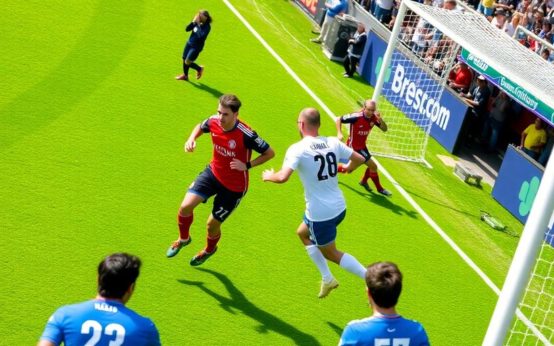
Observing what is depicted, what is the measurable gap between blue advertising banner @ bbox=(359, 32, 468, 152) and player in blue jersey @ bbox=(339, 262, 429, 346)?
42.2 ft

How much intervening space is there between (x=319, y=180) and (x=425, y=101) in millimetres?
10323

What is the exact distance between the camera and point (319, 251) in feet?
30.2

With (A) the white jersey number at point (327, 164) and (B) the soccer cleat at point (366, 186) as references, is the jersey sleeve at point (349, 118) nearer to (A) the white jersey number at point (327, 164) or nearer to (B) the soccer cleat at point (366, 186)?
(B) the soccer cleat at point (366, 186)

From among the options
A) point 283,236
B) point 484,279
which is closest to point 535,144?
point 484,279

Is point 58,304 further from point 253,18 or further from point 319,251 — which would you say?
point 253,18

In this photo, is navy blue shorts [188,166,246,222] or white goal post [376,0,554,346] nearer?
white goal post [376,0,554,346]

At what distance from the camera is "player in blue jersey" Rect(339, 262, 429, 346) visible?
5.37 m

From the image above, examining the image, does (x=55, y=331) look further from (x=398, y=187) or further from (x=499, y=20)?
(x=499, y=20)

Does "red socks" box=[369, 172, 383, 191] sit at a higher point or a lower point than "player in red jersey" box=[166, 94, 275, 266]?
lower

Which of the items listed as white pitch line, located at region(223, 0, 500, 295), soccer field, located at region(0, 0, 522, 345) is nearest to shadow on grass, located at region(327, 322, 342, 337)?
soccer field, located at region(0, 0, 522, 345)

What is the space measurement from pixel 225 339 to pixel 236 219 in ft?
10.7

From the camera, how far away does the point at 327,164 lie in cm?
870

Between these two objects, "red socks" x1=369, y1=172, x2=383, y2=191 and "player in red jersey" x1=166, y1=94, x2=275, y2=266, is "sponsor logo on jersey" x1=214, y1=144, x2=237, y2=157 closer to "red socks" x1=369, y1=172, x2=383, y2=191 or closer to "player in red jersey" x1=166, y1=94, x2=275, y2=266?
"player in red jersey" x1=166, y1=94, x2=275, y2=266

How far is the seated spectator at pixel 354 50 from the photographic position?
813 inches
